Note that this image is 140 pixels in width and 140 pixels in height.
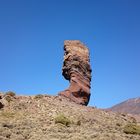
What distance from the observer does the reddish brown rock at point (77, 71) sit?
53.9 m

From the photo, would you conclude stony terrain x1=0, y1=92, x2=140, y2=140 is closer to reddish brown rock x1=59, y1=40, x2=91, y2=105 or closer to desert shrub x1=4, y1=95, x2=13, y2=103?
desert shrub x1=4, y1=95, x2=13, y2=103

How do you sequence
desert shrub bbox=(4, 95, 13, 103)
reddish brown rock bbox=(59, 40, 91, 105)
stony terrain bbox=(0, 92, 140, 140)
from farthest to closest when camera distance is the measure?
reddish brown rock bbox=(59, 40, 91, 105) < desert shrub bbox=(4, 95, 13, 103) < stony terrain bbox=(0, 92, 140, 140)

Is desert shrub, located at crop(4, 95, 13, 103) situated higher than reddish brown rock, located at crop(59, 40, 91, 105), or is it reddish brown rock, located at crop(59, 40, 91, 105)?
reddish brown rock, located at crop(59, 40, 91, 105)

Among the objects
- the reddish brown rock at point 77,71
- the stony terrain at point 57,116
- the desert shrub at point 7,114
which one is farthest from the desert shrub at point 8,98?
the reddish brown rock at point 77,71

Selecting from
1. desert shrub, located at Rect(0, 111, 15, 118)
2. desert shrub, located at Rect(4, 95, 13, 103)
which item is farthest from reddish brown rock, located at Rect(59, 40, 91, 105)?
desert shrub, located at Rect(0, 111, 15, 118)

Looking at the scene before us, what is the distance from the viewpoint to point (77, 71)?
55875mm

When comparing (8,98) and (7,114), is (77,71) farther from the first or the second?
(7,114)

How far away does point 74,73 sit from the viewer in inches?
2186

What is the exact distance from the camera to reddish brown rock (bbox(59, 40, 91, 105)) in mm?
53938

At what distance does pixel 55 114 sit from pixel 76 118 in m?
2.77

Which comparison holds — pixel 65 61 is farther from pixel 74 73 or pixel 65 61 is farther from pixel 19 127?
pixel 19 127

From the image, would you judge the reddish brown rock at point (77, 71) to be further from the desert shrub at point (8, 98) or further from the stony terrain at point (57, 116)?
the desert shrub at point (8, 98)

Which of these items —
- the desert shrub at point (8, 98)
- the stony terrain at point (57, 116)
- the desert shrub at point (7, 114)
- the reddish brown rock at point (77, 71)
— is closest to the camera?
the stony terrain at point (57, 116)

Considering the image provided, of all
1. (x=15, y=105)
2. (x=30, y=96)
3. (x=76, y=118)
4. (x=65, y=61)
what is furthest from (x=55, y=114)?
(x=65, y=61)
